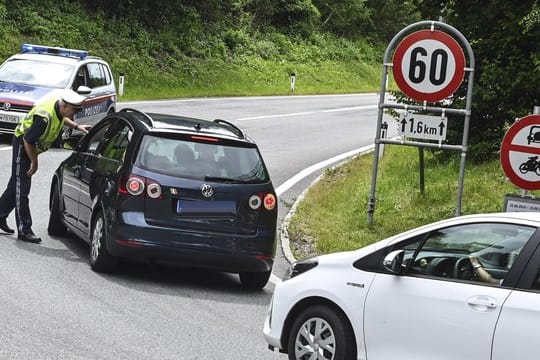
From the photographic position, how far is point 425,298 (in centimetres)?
684

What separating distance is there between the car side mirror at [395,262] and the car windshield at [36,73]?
15.1 metres

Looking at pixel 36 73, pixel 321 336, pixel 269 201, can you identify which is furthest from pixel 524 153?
pixel 36 73

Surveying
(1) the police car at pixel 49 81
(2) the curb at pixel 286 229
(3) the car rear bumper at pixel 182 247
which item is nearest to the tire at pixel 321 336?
(3) the car rear bumper at pixel 182 247

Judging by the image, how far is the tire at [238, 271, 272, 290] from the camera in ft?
35.7

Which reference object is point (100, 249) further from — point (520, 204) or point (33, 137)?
point (520, 204)

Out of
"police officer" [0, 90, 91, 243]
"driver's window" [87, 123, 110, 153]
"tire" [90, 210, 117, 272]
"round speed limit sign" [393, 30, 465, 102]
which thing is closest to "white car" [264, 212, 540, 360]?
"tire" [90, 210, 117, 272]

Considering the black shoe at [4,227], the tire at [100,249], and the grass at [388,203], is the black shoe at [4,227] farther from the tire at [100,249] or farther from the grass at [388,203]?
the grass at [388,203]

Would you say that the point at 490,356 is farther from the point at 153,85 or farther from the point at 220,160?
the point at 153,85

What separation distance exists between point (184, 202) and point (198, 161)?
484 mm

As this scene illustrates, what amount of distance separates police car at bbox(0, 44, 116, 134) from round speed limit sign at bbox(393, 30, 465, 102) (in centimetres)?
886

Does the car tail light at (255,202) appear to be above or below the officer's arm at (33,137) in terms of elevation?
below

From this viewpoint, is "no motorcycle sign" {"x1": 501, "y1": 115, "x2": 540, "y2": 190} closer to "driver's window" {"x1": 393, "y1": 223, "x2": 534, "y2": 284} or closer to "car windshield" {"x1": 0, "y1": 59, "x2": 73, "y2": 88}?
"driver's window" {"x1": 393, "y1": 223, "x2": 534, "y2": 284}

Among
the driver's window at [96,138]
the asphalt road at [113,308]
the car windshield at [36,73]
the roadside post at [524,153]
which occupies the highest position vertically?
the car windshield at [36,73]

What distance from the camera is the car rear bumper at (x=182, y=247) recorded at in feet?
33.8
